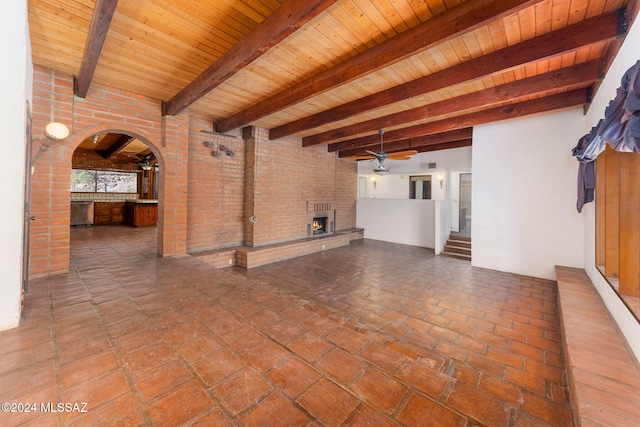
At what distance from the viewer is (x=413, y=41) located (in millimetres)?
2219

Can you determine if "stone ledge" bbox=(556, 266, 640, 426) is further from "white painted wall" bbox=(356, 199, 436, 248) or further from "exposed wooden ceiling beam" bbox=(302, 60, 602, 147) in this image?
Answer: "white painted wall" bbox=(356, 199, 436, 248)

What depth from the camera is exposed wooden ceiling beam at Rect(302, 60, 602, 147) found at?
113 inches

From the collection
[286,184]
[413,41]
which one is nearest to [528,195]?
[413,41]

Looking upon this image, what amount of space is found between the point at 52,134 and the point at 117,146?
5530 millimetres

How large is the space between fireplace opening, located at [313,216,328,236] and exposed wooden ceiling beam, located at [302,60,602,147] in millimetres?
2899

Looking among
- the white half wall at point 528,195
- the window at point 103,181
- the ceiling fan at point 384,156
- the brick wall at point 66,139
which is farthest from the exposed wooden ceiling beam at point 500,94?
the window at point 103,181

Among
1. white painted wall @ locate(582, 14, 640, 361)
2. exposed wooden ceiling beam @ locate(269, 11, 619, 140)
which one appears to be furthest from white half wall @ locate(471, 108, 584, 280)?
exposed wooden ceiling beam @ locate(269, 11, 619, 140)

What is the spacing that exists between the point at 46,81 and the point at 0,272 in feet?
8.87

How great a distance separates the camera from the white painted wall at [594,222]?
6.32 feet

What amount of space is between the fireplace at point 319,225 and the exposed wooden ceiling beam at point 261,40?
4.52 meters

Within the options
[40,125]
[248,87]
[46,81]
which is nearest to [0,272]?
[40,125]

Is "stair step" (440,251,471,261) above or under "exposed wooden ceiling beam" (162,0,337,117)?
under

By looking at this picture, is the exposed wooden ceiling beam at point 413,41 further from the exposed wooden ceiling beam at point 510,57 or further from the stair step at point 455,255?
the stair step at point 455,255

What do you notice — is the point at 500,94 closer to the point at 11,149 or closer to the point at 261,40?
the point at 261,40
